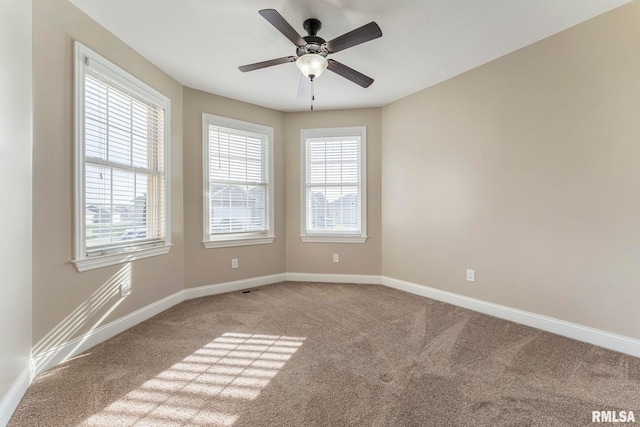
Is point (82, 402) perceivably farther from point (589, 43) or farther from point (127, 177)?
point (589, 43)

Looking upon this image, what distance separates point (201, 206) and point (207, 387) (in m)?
2.39

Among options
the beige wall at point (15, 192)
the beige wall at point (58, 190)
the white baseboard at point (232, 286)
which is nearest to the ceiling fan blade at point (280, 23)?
the beige wall at point (15, 192)

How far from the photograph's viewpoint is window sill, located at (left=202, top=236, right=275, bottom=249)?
3.79m

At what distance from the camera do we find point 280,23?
1.93 metres

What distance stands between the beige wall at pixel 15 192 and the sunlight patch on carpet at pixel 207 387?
0.60 metres

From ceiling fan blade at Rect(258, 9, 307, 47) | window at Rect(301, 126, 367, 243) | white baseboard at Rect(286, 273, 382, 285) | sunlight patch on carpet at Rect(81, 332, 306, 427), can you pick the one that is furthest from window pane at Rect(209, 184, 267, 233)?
ceiling fan blade at Rect(258, 9, 307, 47)

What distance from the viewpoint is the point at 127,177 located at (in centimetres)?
275

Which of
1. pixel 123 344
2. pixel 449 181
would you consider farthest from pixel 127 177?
pixel 449 181

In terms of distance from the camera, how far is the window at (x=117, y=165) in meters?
2.28

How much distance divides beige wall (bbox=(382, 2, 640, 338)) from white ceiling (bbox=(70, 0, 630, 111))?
0.28 m

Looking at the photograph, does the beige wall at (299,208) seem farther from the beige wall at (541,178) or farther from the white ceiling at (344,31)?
the white ceiling at (344,31)

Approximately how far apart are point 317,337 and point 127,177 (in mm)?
2285

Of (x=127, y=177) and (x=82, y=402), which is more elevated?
(x=127, y=177)

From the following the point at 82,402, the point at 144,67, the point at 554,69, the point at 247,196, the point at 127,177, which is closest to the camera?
the point at 82,402
